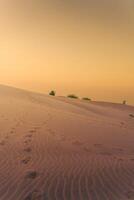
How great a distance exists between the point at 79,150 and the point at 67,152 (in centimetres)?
61

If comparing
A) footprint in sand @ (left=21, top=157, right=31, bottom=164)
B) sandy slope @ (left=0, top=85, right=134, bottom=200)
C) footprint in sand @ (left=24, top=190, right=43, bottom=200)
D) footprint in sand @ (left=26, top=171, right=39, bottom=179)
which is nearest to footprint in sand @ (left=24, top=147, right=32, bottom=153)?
sandy slope @ (left=0, top=85, right=134, bottom=200)

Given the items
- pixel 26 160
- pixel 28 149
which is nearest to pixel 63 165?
pixel 26 160

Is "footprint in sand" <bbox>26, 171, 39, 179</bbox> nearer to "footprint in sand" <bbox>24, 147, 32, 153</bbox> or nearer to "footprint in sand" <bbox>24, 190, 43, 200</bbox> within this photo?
"footprint in sand" <bbox>24, 190, 43, 200</bbox>

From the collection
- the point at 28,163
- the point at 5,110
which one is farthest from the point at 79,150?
the point at 5,110

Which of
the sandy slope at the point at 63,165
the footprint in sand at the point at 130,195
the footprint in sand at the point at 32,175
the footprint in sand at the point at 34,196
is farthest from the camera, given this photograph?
the footprint in sand at the point at 32,175

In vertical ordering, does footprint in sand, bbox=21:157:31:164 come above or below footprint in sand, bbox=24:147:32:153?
below

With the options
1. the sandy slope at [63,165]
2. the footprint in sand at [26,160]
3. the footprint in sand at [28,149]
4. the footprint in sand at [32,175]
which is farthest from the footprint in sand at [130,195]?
the footprint in sand at [28,149]

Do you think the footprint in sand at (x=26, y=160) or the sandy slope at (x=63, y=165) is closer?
the sandy slope at (x=63, y=165)

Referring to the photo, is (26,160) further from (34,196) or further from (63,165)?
(34,196)

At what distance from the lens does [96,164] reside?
34.2 feet

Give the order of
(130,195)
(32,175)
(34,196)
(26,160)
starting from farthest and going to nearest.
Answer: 1. (26,160)
2. (32,175)
3. (130,195)
4. (34,196)

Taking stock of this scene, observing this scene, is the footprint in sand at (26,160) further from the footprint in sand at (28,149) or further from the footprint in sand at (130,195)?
the footprint in sand at (130,195)

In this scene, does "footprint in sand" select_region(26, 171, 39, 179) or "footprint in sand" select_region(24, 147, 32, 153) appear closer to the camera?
"footprint in sand" select_region(26, 171, 39, 179)

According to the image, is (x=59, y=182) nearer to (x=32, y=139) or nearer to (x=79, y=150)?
(x=79, y=150)
